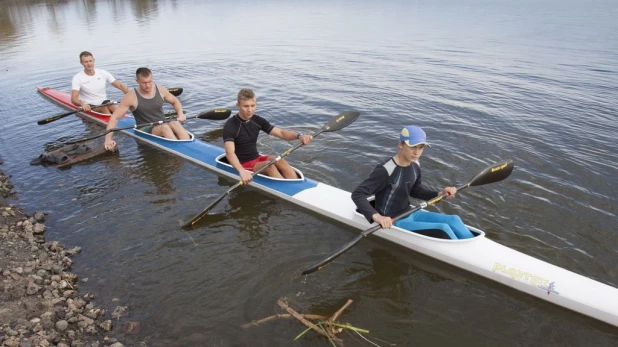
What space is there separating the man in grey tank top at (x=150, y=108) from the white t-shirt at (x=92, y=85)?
2.65 metres

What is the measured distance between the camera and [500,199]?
7.51m

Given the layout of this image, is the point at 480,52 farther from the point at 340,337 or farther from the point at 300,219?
the point at 340,337

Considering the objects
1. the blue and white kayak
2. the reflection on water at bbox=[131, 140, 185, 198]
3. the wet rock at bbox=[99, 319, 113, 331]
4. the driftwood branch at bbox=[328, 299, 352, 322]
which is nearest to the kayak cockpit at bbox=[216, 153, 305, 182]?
the blue and white kayak

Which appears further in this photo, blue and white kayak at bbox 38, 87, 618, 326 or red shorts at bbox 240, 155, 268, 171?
red shorts at bbox 240, 155, 268, 171

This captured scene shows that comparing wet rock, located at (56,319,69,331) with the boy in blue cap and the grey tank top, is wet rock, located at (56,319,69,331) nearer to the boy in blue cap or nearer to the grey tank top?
the boy in blue cap

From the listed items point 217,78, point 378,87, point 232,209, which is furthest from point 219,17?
point 232,209

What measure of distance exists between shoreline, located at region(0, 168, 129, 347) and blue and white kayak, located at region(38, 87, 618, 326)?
3431 mm

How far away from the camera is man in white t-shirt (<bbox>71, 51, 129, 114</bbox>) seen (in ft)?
37.0

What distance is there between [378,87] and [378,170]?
405 inches

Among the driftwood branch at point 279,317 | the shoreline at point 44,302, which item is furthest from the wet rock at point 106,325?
the driftwood branch at point 279,317

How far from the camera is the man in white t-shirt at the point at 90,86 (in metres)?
11.3

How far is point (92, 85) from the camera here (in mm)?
11781

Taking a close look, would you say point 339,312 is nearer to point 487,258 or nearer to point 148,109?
point 487,258

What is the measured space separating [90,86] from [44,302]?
28.1 ft
